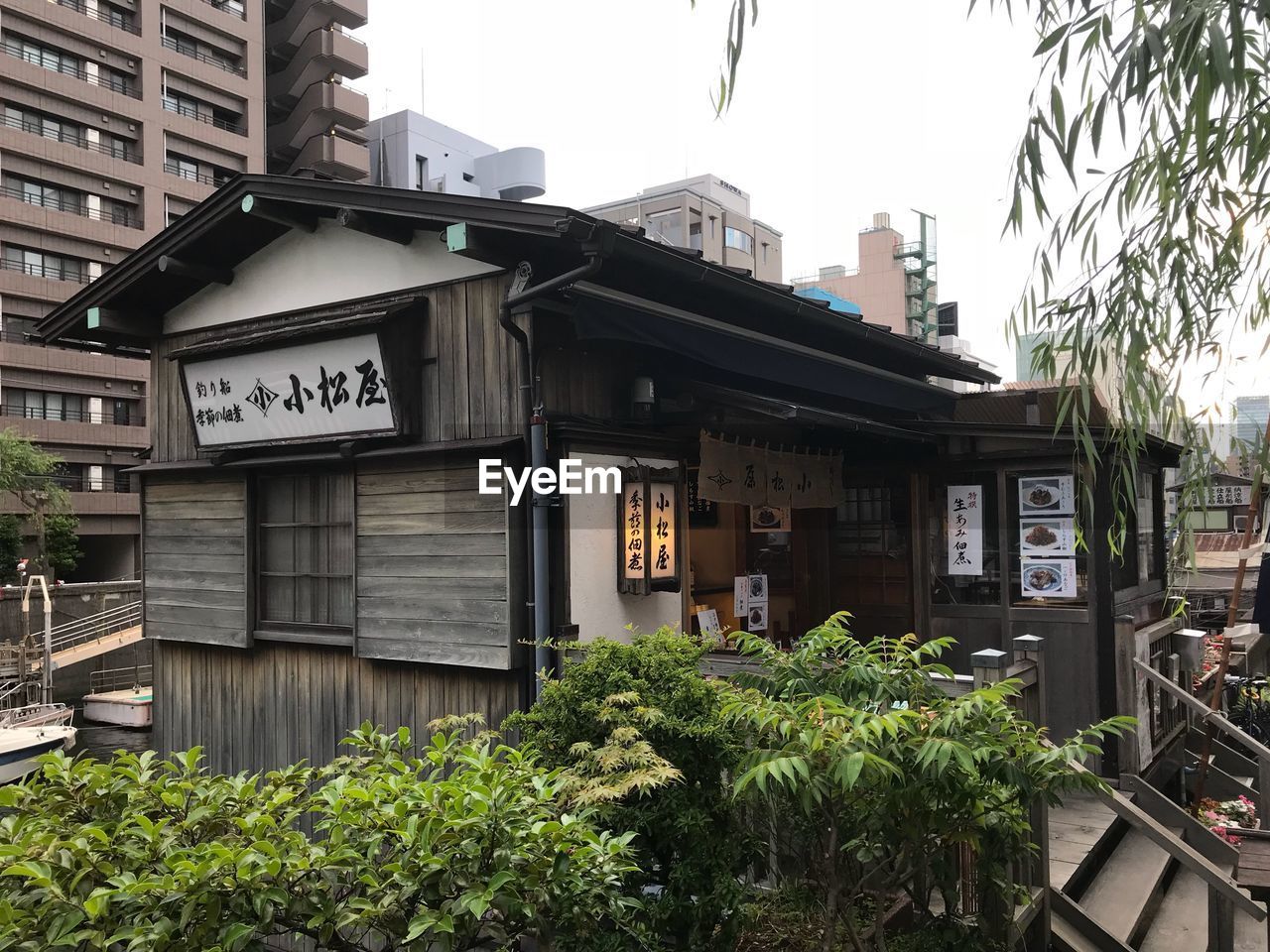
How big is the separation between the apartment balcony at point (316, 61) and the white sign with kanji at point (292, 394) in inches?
1831

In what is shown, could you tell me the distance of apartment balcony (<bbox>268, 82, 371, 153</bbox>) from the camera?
4931 centimetres

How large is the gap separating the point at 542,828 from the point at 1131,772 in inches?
281

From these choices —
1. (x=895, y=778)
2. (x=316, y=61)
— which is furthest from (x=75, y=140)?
(x=895, y=778)

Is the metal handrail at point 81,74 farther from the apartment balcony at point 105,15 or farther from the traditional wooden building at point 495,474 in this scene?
the traditional wooden building at point 495,474

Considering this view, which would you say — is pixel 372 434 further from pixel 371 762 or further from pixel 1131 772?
pixel 1131 772

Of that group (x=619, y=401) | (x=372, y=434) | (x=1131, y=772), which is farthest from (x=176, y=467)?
(x=1131, y=772)

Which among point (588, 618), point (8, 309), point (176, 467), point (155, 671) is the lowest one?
point (155, 671)

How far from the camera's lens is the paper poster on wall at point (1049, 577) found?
31.2ft

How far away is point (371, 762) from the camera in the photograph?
179 inches

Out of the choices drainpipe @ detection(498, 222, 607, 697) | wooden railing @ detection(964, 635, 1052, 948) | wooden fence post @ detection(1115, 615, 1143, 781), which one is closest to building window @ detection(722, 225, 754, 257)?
wooden fence post @ detection(1115, 615, 1143, 781)

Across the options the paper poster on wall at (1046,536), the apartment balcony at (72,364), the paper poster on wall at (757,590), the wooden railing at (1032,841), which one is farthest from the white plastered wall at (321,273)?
the apartment balcony at (72,364)

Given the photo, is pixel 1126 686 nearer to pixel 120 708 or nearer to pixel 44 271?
pixel 120 708

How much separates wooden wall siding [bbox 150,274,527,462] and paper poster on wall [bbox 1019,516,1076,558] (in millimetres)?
5677

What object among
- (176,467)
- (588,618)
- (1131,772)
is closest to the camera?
Answer: (588,618)
